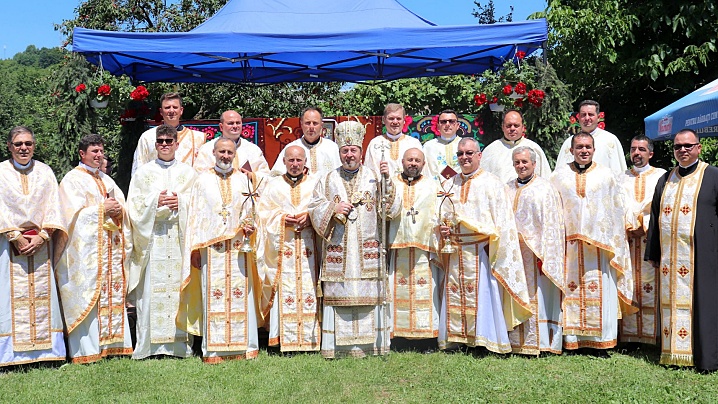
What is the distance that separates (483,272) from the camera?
672 cm

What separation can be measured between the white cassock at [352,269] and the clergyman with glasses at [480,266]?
2.01 ft

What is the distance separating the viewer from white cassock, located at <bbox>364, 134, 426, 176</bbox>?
7.87m

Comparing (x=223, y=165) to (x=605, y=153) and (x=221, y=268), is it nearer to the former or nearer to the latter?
(x=221, y=268)

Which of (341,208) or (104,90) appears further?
(104,90)

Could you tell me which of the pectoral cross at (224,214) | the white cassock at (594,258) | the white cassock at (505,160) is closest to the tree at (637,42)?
the white cassock at (505,160)

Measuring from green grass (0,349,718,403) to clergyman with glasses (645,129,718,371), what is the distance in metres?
0.23

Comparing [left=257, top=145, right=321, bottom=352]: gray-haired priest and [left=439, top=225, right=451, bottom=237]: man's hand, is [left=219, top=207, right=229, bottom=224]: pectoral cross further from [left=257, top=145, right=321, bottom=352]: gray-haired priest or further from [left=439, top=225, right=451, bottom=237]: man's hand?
[left=439, top=225, right=451, bottom=237]: man's hand

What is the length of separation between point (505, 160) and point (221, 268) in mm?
3194

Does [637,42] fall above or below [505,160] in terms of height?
above

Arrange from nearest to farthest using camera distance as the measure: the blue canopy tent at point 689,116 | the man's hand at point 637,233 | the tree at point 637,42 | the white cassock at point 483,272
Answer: the white cassock at point 483,272 → the man's hand at point 637,233 → the blue canopy tent at point 689,116 → the tree at point 637,42

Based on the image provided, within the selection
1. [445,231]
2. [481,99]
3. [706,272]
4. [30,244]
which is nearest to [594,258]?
[706,272]

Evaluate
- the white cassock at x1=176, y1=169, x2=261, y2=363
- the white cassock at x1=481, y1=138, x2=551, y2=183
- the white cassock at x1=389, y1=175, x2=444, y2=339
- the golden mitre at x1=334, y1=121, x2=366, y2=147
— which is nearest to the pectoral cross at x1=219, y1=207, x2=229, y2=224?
the white cassock at x1=176, y1=169, x2=261, y2=363

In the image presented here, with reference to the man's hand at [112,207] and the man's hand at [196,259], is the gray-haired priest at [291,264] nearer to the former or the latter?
the man's hand at [196,259]

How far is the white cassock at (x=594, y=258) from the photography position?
672cm
